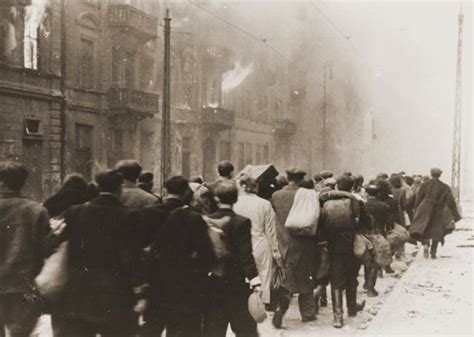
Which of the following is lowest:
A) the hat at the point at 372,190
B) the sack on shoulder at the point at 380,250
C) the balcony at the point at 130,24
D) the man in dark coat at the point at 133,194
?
the sack on shoulder at the point at 380,250

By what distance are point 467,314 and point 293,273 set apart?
2237mm

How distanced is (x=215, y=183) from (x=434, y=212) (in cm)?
714

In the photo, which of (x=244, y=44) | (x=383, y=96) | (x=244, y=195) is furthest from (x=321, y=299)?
(x=383, y=96)

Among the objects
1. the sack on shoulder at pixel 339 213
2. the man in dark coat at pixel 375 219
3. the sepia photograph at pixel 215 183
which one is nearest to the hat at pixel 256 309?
the sepia photograph at pixel 215 183

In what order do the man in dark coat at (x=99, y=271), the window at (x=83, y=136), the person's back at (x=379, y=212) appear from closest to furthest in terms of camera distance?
the man in dark coat at (x=99, y=271) < the person's back at (x=379, y=212) < the window at (x=83, y=136)

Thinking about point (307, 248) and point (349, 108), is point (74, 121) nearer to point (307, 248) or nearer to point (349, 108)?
point (307, 248)

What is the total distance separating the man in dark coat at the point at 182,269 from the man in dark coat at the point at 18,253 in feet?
3.47

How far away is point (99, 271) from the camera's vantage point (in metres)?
4.26

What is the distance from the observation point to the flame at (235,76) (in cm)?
3672

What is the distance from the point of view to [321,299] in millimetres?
8344

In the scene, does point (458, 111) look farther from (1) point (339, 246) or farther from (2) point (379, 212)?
(1) point (339, 246)

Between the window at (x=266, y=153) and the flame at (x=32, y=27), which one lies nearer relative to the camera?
the flame at (x=32, y=27)

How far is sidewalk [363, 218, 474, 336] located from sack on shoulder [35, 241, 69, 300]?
11.8 feet

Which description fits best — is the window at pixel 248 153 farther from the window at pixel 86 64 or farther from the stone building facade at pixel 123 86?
the window at pixel 86 64
